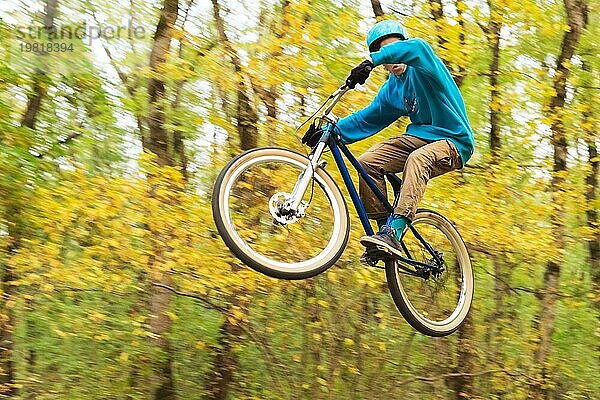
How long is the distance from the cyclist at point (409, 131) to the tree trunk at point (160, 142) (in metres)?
3.77

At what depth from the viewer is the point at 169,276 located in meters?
8.37

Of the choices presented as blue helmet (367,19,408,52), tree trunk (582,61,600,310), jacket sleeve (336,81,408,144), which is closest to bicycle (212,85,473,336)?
jacket sleeve (336,81,408,144)

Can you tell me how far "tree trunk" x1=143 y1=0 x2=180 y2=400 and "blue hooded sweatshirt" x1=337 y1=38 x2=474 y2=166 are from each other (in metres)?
3.77

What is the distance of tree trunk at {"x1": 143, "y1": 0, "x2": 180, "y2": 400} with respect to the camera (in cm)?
788

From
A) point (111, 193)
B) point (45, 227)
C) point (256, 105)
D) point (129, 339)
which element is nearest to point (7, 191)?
point (45, 227)

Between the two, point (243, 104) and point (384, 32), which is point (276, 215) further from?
point (243, 104)

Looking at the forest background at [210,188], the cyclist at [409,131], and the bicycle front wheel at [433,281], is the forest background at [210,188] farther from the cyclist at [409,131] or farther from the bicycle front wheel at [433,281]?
the cyclist at [409,131]

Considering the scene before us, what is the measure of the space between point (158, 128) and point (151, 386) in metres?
3.94

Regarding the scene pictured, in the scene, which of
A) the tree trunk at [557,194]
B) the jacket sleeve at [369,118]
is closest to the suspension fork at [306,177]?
the jacket sleeve at [369,118]

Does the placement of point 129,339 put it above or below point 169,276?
below

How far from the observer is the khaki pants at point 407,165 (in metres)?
4.05

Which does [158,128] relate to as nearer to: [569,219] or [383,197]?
[383,197]

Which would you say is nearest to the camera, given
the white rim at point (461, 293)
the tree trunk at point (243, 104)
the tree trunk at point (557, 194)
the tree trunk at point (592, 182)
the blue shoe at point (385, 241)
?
the blue shoe at point (385, 241)

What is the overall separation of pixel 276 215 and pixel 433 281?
172 cm
